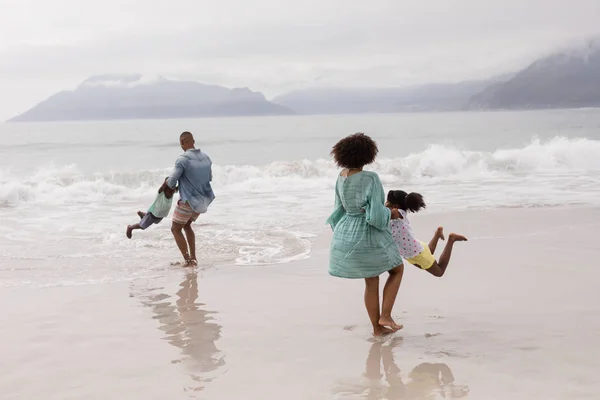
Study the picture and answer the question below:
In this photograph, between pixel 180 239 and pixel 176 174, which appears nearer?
pixel 176 174

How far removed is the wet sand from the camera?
4.13 meters

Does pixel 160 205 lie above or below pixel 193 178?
below

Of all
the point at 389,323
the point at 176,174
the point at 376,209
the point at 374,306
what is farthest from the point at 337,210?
the point at 176,174

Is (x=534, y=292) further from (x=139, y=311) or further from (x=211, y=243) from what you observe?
(x=211, y=243)

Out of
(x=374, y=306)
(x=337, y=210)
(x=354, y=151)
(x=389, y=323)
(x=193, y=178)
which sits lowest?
(x=389, y=323)

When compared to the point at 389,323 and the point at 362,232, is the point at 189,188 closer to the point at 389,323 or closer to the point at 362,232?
the point at 362,232

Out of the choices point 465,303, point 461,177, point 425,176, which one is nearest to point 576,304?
point 465,303

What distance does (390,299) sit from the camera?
5152 millimetres

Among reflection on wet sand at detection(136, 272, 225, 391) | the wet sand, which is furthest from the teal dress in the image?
reflection on wet sand at detection(136, 272, 225, 391)

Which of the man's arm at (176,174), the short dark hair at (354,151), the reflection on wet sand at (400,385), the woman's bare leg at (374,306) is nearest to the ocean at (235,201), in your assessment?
the man's arm at (176,174)

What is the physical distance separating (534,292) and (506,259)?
147 centimetres

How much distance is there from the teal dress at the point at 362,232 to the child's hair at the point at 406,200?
0.90 feet

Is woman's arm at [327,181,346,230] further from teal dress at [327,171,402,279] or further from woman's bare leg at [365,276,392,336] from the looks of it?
woman's bare leg at [365,276,392,336]

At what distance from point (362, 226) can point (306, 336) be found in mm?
943
